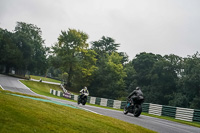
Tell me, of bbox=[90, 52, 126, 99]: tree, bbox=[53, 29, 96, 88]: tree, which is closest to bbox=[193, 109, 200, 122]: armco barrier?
bbox=[90, 52, 126, 99]: tree

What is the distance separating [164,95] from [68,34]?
27.5m

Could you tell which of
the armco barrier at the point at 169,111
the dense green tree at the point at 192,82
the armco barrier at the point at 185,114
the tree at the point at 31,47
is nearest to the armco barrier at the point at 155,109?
the armco barrier at the point at 169,111

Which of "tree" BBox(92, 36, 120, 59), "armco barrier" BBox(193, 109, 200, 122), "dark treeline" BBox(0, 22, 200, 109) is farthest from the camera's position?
"tree" BBox(92, 36, 120, 59)

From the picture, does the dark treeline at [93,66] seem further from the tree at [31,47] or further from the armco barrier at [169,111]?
the armco barrier at [169,111]

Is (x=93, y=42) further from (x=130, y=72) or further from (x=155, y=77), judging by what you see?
(x=155, y=77)

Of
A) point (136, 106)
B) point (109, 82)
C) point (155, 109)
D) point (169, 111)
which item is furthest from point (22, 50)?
point (136, 106)

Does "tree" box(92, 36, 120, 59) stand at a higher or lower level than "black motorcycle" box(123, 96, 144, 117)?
higher

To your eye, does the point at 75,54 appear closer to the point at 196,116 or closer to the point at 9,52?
the point at 9,52

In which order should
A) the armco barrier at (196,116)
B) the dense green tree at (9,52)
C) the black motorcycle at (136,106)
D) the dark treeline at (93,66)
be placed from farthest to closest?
the dense green tree at (9,52)
the dark treeline at (93,66)
the armco barrier at (196,116)
the black motorcycle at (136,106)

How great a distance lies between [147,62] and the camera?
212 ft

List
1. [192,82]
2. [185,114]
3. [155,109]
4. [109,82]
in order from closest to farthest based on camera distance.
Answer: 1. [185,114]
2. [155,109]
3. [192,82]
4. [109,82]

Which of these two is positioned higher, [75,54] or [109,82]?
[75,54]

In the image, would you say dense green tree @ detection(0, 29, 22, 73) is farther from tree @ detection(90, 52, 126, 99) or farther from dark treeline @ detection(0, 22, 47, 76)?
tree @ detection(90, 52, 126, 99)

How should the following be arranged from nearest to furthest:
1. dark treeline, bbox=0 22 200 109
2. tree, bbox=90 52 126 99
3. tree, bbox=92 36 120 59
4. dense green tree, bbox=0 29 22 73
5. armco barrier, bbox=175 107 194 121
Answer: armco barrier, bbox=175 107 194 121 < dark treeline, bbox=0 22 200 109 < dense green tree, bbox=0 29 22 73 < tree, bbox=90 52 126 99 < tree, bbox=92 36 120 59
